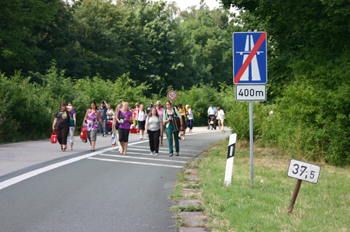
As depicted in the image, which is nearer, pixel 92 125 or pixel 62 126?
pixel 92 125

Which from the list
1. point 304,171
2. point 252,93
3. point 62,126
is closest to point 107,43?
point 62,126

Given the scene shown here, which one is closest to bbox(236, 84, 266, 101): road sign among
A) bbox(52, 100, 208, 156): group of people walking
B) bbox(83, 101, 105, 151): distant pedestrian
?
bbox(52, 100, 208, 156): group of people walking

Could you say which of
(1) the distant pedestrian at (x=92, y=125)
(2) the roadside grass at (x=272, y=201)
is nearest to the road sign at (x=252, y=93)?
(2) the roadside grass at (x=272, y=201)

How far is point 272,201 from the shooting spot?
7.08 metres

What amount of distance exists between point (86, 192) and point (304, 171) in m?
4.07

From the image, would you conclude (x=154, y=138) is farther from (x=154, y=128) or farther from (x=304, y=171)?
(x=304, y=171)

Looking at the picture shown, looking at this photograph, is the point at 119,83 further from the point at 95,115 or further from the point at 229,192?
the point at 229,192

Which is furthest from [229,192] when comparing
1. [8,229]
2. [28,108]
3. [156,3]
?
[156,3]

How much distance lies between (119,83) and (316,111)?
25.7 metres

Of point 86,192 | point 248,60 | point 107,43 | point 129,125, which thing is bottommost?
point 86,192

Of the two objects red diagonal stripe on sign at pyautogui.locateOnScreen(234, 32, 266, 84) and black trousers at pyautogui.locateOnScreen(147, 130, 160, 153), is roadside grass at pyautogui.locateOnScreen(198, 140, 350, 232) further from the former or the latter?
black trousers at pyautogui.locateOnScreen(147, 130, 160, 153)

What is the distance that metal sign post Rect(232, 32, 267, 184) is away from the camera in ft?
27.8

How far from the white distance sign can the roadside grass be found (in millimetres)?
512

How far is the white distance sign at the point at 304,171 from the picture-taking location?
6.01m
